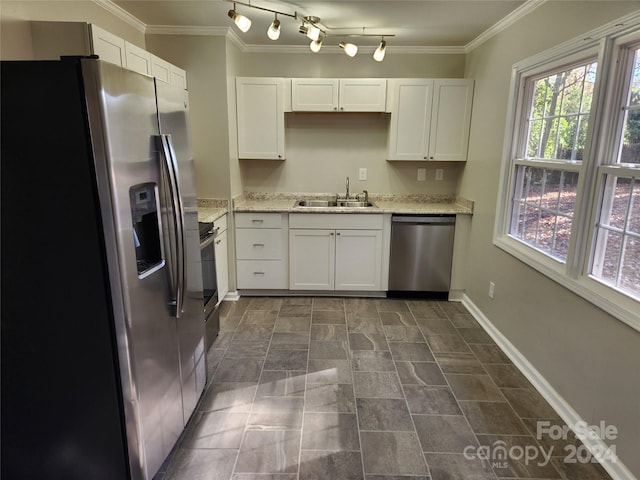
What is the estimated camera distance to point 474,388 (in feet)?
7.97

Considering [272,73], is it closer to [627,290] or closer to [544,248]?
[544,248]

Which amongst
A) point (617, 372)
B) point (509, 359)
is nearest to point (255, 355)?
point (509, 359)

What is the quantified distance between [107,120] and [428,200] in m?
3.50

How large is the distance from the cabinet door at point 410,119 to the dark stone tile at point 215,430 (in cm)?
283

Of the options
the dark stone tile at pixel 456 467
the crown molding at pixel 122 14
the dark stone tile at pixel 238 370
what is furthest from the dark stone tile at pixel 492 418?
the crown molding at pixel 122 14

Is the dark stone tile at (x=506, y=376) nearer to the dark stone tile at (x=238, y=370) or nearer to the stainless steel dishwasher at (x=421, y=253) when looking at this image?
the stainless steel dishwasher at (x=421, y=253)

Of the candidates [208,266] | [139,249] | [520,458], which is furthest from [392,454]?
[208,266]

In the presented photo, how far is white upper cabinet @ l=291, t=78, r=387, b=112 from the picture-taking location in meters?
3.75

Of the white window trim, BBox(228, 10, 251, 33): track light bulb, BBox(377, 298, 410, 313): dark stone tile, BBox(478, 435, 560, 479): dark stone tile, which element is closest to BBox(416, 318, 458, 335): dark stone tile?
BBox(377, 298, 410, 313): dark stone tile

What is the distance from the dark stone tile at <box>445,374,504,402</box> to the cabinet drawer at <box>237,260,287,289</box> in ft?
6.22

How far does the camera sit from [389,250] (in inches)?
150

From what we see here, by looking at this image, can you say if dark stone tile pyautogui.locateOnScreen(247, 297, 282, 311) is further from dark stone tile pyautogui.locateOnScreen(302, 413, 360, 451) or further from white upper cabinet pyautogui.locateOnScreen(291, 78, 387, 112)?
white upper cabinet pyautogui.locateOnScreen(291, 78, 387, 112)

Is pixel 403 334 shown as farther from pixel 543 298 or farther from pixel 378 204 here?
pixel 378 204

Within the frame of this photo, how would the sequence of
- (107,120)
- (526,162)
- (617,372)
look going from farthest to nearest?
(526,162), (617,372), (107,120)
